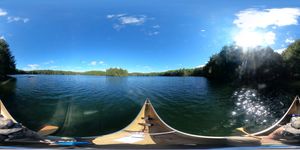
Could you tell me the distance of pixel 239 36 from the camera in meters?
4.44

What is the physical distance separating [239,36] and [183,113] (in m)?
0.77

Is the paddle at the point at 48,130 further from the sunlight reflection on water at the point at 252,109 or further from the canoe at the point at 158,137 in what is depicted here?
the sunlight reflection on water at the point at 252,109

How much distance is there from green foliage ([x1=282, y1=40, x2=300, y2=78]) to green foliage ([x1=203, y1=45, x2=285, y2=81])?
0.16ft

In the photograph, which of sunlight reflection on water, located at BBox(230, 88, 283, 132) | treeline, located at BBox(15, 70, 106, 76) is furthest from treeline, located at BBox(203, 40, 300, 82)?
treeline, located at BBox(15, 70, 106, 76)

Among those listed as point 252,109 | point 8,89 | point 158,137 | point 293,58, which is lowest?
point 158,137

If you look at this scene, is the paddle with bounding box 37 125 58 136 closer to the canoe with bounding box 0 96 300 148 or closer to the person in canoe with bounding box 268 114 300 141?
the canoe with bounding box 0 96 300 148

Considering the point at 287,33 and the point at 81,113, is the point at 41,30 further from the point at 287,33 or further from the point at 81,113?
the point at 287,33

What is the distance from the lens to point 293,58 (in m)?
4.51

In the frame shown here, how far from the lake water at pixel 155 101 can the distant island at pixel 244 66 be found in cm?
5

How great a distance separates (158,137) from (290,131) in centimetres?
111

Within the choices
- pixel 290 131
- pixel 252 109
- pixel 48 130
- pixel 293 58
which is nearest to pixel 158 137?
pixel 252 109

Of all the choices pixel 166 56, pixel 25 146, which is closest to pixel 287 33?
pixel 166 56

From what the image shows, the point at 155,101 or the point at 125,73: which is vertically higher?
the point at 125,73

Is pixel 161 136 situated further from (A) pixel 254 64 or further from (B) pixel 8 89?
(B) pixel 8 89
